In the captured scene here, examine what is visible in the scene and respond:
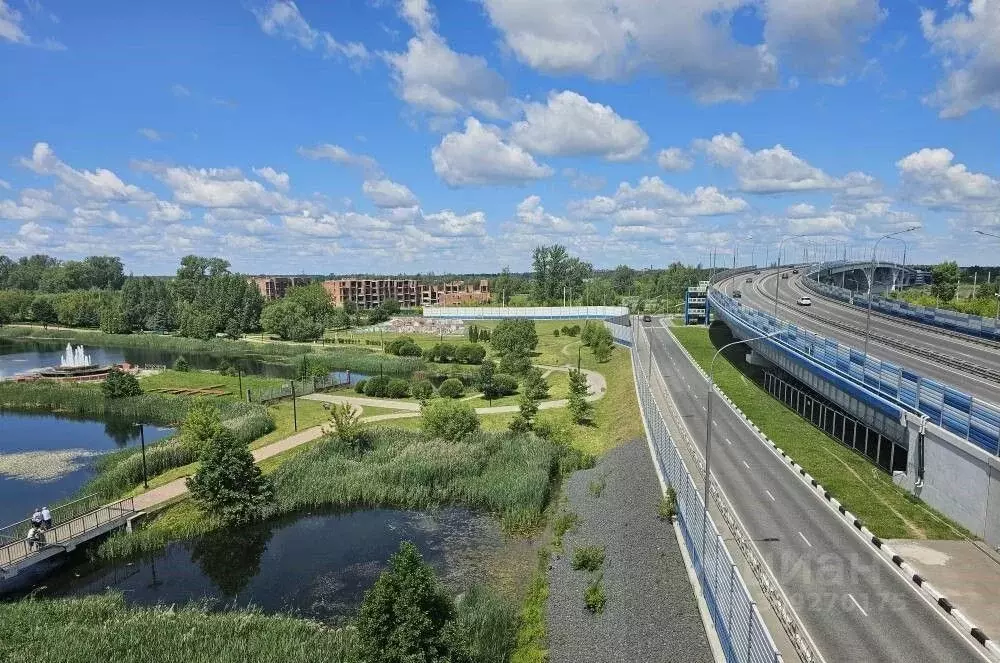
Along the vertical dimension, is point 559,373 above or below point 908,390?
below

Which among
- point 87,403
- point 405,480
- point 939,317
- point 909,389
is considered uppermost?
point 939,317

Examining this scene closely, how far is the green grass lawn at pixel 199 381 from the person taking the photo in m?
74.1

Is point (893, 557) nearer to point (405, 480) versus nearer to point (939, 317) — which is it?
point (405, 480)

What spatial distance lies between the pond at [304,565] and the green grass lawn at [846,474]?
1635 centimetres

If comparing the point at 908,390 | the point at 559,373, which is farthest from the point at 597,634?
the point at 559,373

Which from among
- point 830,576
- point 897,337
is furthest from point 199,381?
point 897,337

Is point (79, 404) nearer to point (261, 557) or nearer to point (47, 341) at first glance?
point (261, 557)

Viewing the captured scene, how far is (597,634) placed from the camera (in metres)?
22.8

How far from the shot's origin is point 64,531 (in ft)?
104

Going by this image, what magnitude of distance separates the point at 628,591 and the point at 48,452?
5023cm

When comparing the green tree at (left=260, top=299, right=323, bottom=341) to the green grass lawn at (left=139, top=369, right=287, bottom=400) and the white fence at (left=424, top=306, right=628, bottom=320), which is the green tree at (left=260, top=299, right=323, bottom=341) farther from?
the green grass lawn at (left=139, top=369, right=287, bottom=400)

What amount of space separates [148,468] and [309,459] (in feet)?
36.6

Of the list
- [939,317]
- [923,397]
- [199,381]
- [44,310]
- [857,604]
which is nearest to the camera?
[857,604]

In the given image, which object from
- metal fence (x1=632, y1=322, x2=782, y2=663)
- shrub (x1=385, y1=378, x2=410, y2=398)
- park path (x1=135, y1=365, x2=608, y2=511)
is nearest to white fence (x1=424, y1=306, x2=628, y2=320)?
park path (x1=135, y1=365, x2=608, y2=511)
